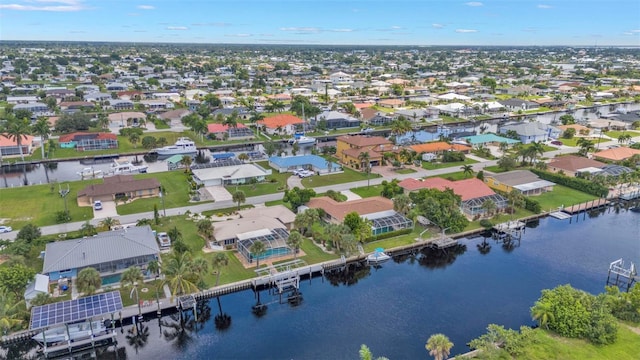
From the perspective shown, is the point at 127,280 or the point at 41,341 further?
the point at 127,280

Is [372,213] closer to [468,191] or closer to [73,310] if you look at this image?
[468,191]

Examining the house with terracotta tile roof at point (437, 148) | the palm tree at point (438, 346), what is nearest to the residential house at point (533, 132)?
the house with terracotta tile roof at point (437, 148)

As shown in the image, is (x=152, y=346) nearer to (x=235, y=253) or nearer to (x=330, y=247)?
(x=235, y=253)

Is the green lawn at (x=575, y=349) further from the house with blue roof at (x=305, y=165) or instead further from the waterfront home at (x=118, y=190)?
the waterfront home at (x=118, y=190)

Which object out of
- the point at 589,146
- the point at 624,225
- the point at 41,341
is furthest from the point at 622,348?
the point at 589,146

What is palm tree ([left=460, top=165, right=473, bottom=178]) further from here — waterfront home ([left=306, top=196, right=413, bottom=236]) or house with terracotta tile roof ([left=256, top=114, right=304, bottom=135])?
house with terracotta tile roof ([left=256, top=114, right=304, bottom=135])
